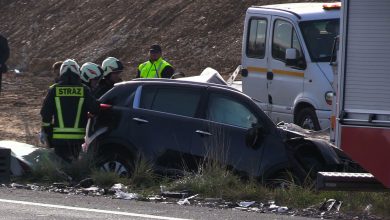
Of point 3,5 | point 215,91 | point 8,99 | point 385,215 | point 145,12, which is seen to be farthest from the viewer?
point 3,5

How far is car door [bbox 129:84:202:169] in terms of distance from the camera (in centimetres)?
1240

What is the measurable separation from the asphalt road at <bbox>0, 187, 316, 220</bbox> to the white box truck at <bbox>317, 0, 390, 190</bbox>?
127 cm

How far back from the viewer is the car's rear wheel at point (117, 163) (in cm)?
1275

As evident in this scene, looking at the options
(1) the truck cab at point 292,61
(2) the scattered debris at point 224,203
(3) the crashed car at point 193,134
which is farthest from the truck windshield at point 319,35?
(2) the scattered debris at point 224,203

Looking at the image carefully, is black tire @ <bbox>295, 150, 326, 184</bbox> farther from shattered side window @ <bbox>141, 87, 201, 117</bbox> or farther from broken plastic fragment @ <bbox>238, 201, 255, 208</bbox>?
shattered side window @ <bbox>141, 87, 201, 117</bbox>

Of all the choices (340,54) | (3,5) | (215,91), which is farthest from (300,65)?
(3,5)

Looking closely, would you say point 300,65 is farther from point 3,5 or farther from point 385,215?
point 3,5

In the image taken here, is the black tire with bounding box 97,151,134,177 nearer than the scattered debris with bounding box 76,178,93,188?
No

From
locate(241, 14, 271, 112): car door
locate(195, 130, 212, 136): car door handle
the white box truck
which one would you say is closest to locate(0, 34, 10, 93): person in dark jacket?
locate(241, 14, 271, 112): car door

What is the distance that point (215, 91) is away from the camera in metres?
12.5

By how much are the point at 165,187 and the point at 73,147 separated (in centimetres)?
185

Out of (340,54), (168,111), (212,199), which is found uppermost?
(340,54)

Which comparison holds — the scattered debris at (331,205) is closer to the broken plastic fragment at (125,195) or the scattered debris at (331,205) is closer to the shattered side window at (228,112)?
the shattered side window at (228,112)

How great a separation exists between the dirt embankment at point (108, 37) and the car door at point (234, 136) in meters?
8.25
